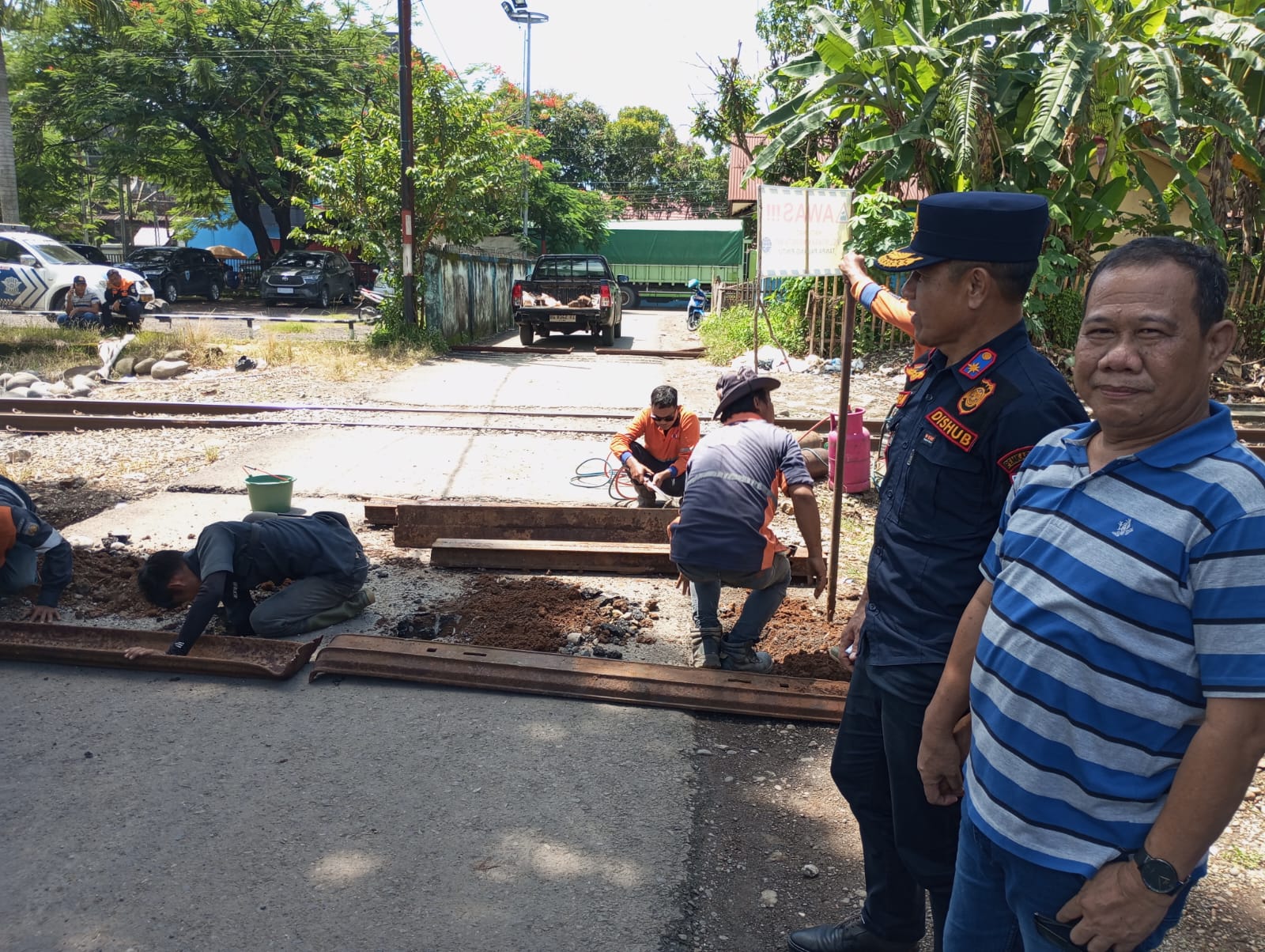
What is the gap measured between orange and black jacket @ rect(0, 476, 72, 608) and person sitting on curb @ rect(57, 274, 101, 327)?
50.0 ft

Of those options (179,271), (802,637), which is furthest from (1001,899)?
(179,271)

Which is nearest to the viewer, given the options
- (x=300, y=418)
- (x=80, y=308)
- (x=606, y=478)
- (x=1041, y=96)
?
(x=606, y=478)

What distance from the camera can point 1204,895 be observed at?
10.3ft

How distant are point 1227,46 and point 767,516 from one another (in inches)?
436

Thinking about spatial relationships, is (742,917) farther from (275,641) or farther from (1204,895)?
(275,641)

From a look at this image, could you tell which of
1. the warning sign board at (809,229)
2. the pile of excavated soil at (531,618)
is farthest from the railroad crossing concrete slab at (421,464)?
the warning sign board at (809,229)

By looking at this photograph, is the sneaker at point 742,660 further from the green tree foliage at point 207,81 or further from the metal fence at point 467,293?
the green tree foliage at point 207,81

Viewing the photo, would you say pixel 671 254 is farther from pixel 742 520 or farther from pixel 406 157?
pixel 742 520

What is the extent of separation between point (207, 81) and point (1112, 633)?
108 feet

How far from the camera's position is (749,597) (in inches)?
184

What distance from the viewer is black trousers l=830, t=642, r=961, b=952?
92.0 inches

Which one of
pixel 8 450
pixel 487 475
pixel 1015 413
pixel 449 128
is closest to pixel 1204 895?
pixel 1015 413

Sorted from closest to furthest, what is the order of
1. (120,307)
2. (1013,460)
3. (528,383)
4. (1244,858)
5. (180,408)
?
(1013,460), (1244,858), (180,408), (528,383), (120,307)

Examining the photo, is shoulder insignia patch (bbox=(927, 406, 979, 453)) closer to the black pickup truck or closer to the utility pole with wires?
the utility pole with wires
